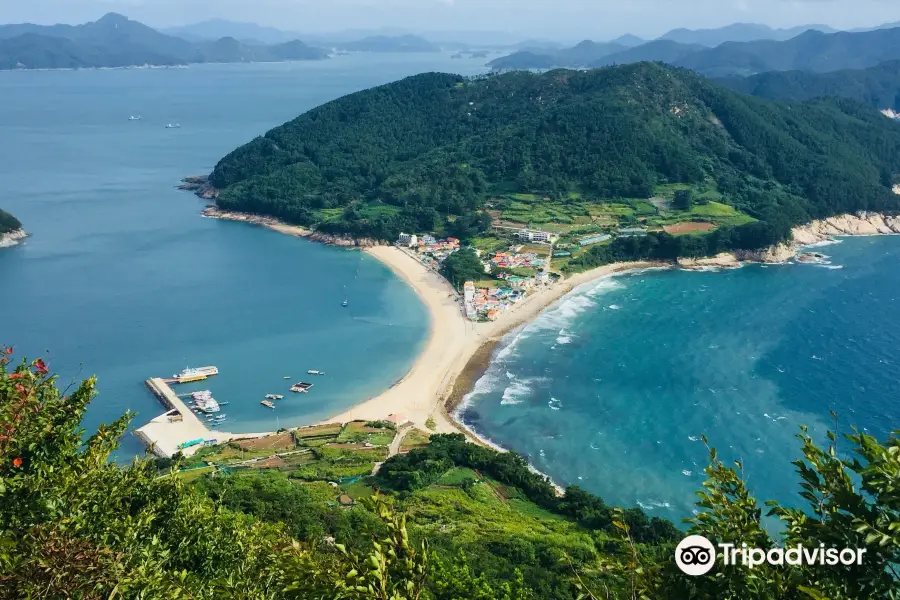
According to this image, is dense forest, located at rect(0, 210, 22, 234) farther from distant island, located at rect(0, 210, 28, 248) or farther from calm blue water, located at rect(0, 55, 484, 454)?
calm blue water, located at rect(0, 55, 484, 454)

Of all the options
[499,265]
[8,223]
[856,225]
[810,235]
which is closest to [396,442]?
[499,265]

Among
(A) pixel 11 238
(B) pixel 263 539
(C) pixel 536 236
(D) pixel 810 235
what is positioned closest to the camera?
(B) pixel 263 539

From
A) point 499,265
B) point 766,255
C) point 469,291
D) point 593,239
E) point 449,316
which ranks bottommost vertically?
point 449,316

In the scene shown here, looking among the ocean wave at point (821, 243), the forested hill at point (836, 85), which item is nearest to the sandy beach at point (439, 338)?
the ocean wave at point (821, 243)

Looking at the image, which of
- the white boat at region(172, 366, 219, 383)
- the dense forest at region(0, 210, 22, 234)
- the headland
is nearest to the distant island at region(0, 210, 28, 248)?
the dense forest at region(0, 210, 22, 234)

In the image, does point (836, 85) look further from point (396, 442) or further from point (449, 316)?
point (396, 442)
